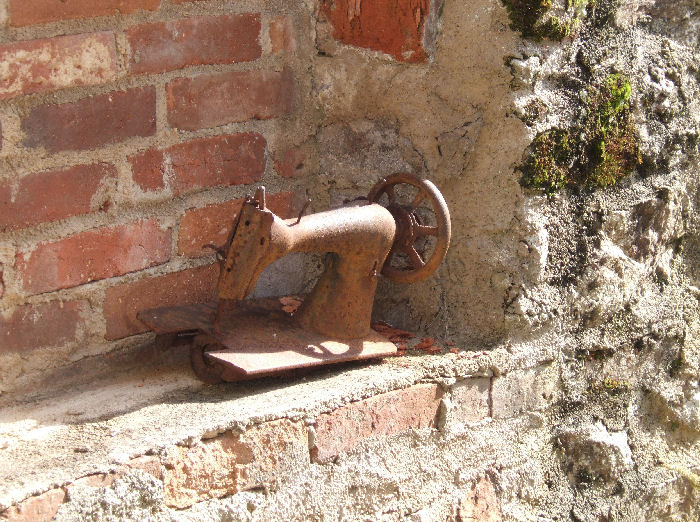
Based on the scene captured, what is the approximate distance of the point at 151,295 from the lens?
5.22ft

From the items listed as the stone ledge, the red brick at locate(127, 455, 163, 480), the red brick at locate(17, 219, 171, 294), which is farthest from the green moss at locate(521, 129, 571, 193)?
the red brick at locate(127, 455, 163, 480)

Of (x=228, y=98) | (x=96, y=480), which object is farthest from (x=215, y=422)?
(x=228, y=98)

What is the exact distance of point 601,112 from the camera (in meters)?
1.68

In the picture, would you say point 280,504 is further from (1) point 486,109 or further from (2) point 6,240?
(1) point 486,109

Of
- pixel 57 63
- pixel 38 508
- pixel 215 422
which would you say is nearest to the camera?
pixel 38 508

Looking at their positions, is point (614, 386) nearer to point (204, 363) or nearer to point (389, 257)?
point (389, 257)

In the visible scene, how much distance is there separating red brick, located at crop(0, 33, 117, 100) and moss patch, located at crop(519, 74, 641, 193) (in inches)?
28.9

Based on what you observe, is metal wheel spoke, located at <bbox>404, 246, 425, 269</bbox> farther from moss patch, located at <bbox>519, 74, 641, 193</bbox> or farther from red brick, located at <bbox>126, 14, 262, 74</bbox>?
red brick, located at <bbox>126, 14, 262, 74</bbox>

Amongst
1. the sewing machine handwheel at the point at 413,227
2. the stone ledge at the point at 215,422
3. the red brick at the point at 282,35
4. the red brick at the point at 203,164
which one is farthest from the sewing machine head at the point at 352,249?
the red brick at the point at 282,35

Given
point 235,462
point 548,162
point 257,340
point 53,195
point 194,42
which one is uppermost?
point 194,42

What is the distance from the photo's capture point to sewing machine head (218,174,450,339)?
1422 mm

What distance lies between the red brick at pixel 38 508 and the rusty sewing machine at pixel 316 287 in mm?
345

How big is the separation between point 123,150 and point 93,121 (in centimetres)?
7

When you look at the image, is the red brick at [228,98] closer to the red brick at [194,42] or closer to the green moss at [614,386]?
the red brick at [194,42]
